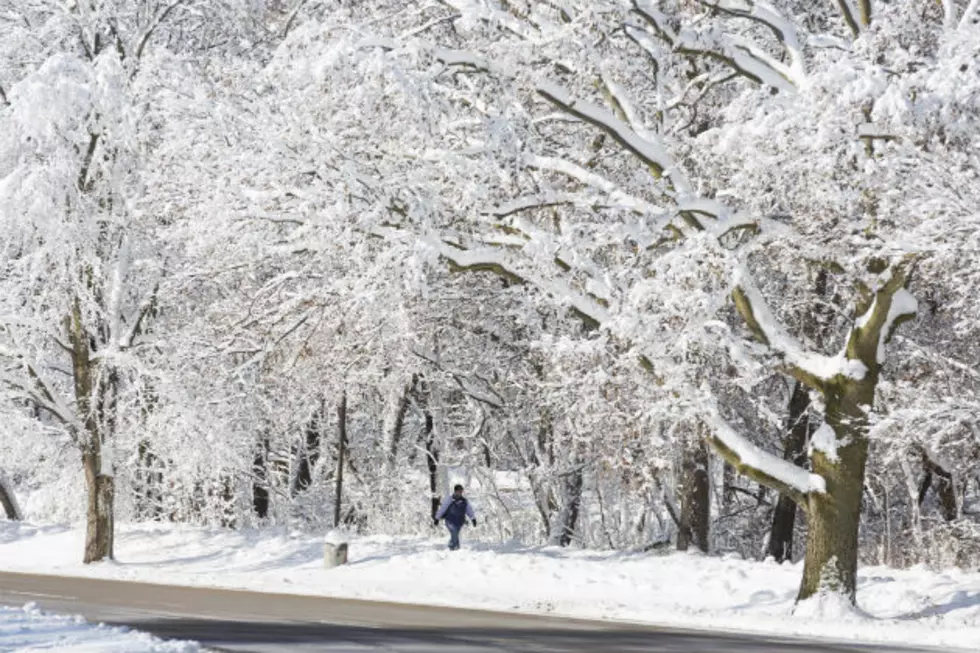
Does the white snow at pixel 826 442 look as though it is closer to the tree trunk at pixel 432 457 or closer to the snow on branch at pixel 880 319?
the snow on branch at pixel 880 319

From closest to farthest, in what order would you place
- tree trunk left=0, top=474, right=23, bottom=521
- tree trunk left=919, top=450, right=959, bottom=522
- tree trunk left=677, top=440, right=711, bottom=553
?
tree trunk left=919, top=450, right=959, bottom=522
tree trunk left=677, top=440, right=711, bottom=553
tree trunk left=0, top=474, right=23, bottom=521

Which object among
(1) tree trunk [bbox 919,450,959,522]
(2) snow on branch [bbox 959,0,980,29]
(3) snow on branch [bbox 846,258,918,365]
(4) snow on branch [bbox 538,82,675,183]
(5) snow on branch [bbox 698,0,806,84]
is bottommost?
Answer: (1) tree trunk [bbox 919,450,959,522]

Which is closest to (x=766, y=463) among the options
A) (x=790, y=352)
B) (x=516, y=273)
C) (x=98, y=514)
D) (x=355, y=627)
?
(x=790, y=352)

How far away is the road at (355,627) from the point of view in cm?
1339

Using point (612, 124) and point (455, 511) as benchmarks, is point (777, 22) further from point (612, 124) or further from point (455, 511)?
point (455, 511)

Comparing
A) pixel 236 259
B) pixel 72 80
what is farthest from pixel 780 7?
pixel 72 80

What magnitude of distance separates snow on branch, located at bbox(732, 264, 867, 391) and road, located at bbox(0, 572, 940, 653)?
15.3ft

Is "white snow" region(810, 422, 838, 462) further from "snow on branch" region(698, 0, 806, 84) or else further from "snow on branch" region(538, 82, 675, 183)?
"snow on branch" region(698, 0, 806, 84)

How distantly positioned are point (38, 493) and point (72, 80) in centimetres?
1386

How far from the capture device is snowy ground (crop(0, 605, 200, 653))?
11.5 metres

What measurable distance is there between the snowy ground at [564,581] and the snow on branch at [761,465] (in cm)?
169

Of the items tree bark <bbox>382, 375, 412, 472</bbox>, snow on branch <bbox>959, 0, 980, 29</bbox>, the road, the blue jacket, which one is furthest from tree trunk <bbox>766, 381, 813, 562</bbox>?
the road

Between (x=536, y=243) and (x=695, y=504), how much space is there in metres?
9.10

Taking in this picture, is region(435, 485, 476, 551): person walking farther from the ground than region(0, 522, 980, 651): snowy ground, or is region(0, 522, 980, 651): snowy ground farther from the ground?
region(435, 485, 476, 551): person walking
